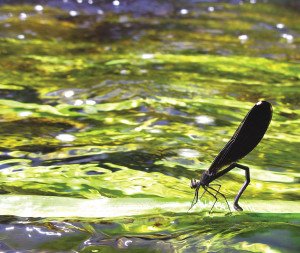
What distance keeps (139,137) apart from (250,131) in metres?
1.36

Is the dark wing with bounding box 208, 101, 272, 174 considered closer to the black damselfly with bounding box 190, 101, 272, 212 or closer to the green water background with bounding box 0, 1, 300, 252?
the black damselfly with bounding box 190, 101, 272, 212

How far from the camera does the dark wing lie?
162 centimetres

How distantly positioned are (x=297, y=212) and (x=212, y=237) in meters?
0.36

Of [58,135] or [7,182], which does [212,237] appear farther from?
[58,135]

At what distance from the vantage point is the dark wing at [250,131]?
1.62 m

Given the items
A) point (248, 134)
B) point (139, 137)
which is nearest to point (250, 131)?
A: point (248, 134)

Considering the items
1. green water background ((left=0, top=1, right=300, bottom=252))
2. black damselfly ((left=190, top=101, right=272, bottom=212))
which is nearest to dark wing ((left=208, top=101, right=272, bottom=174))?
black damselfly ((left=190, top=101, right=272, bottom=212))

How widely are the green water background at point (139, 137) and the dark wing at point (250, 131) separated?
0.22 metres

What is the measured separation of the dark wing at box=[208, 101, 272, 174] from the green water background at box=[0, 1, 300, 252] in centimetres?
22

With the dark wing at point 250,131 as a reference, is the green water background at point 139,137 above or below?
below

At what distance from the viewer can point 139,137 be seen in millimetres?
2969

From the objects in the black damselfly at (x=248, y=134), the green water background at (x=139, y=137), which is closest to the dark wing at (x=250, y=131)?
the black damselfly at (x=248, y=134)

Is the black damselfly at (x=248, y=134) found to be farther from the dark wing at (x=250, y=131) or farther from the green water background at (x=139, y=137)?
the green water background at (x=139, y=137)

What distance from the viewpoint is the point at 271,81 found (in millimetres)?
4543
